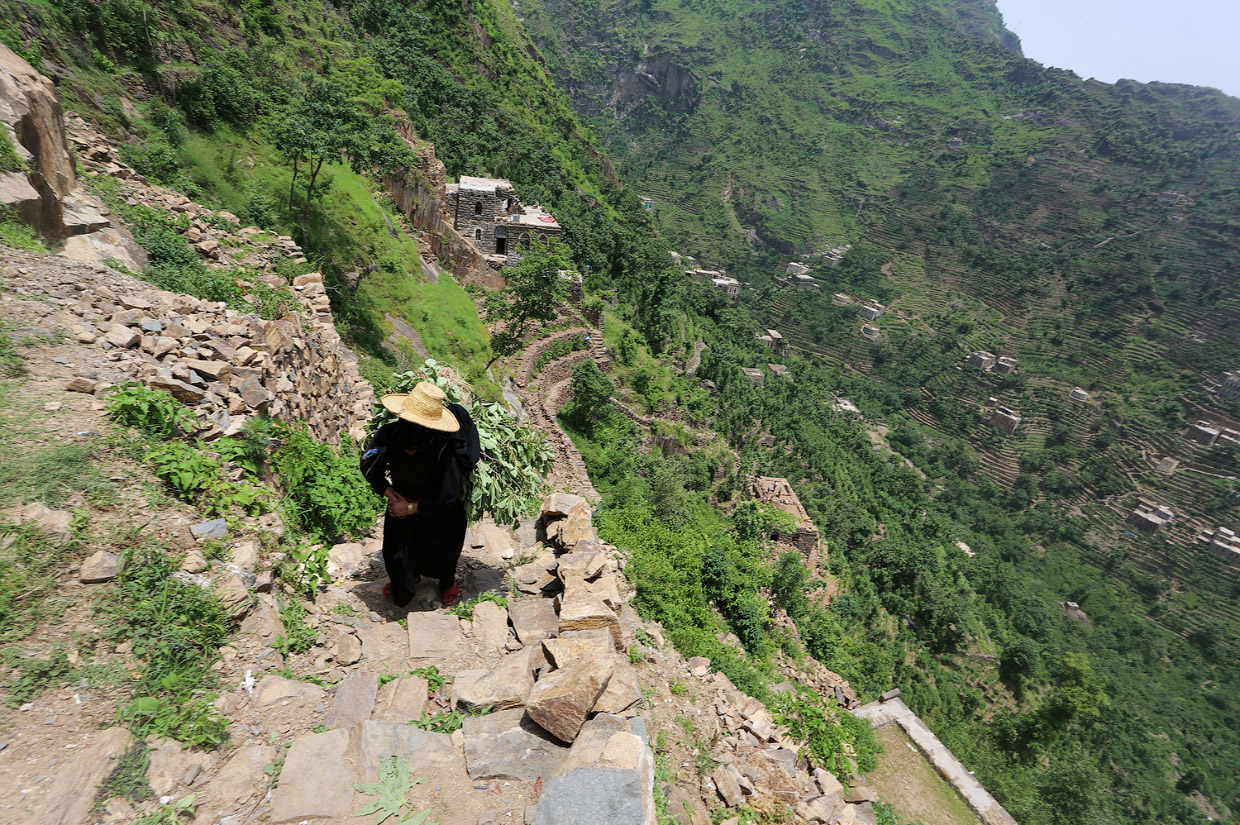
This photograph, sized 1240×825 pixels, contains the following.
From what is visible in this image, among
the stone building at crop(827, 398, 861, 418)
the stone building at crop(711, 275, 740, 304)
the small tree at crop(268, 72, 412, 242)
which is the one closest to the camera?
the small tree at crop(268, 72, 412, 242)

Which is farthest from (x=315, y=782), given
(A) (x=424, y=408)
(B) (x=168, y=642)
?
(A) (x=424, y=408)

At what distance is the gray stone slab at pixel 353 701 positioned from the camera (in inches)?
131

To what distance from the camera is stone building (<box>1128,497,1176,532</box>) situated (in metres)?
52.2

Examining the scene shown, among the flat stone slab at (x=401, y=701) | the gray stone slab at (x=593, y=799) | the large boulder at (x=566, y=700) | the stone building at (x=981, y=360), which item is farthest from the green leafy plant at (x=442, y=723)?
the stone building at (x=981, y=360)

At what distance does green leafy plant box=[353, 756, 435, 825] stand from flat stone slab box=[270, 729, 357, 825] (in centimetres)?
9

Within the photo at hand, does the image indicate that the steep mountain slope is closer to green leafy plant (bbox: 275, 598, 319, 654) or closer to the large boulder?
the large boulder

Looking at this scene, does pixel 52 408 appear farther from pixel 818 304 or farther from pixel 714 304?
pixel 818 304

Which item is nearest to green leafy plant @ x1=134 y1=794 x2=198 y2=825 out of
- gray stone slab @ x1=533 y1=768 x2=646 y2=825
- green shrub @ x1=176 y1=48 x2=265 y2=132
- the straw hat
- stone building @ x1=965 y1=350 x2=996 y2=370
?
gray stone slab @ x1=533 y1=768 x2=646 y2=825

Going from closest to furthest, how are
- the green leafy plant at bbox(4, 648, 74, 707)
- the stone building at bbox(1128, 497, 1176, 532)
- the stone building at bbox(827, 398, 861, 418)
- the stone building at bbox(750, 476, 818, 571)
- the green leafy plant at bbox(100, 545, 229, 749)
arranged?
the green leafy plant at bbox(4, 648, 74, 707) → the green leafy plant at bbox(100, 545, 229, 749) → the stone building at bbox(750, 476, 818, 571) → the stone building at bbox(1128, 497, 1176, 532) → the stone building at bbox(827, 398, 861, 418)

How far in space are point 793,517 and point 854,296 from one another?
2768 inches

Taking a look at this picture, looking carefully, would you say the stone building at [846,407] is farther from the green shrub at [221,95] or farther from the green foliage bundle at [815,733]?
the green shrub at [221,95]

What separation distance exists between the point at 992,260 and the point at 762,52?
288ft

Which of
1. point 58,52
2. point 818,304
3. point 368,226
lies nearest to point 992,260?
point 818,304

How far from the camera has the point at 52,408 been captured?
3852mm
